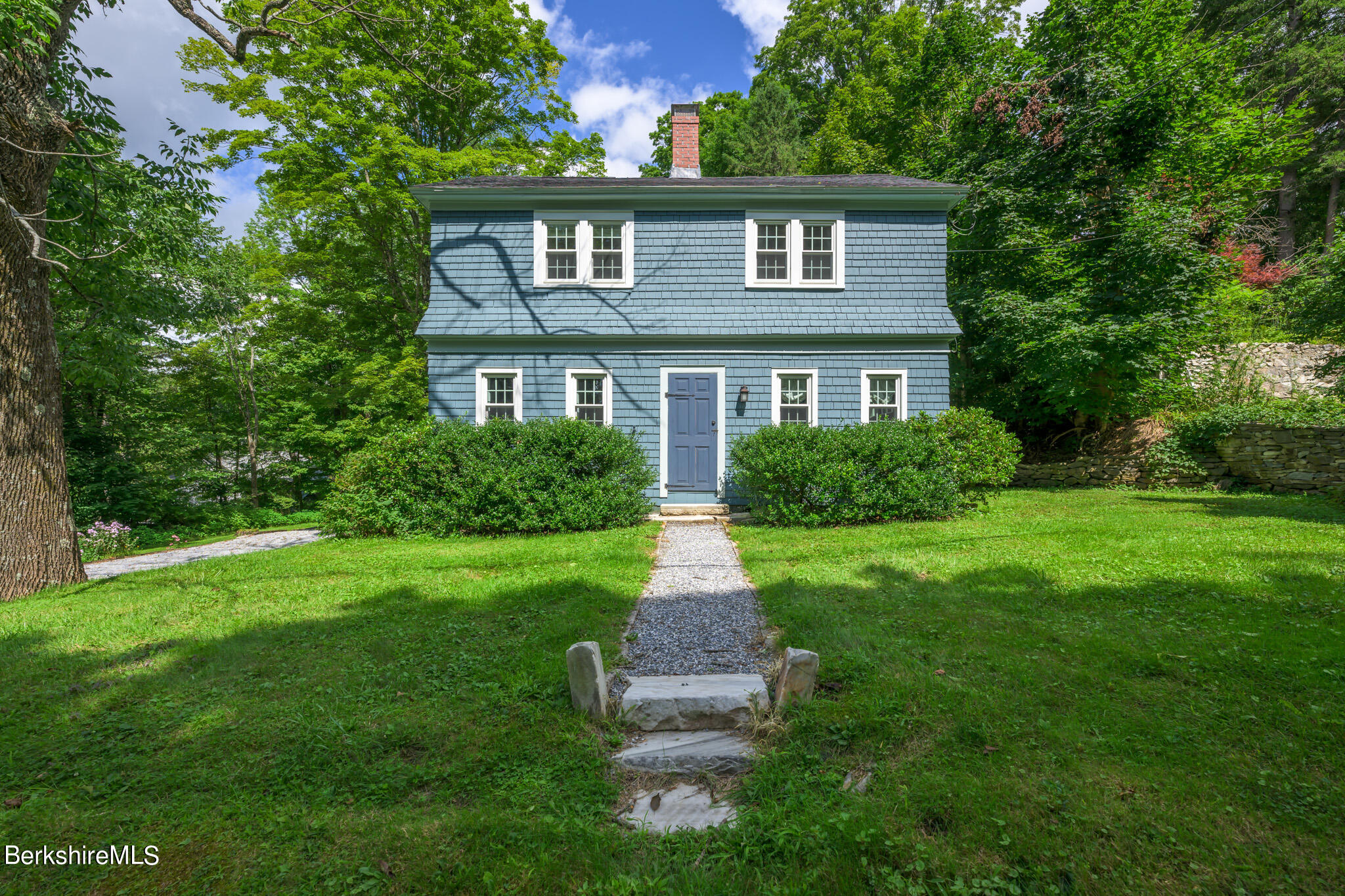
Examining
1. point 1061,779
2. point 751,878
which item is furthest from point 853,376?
point 751,878

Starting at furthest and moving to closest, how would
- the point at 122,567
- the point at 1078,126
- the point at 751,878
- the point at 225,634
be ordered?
the point at 1078,126 < the point at 122,567 < the point at 225,634 < the point at 751,878

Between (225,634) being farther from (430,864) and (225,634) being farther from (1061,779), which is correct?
(1061,779)

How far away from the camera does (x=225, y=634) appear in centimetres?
432

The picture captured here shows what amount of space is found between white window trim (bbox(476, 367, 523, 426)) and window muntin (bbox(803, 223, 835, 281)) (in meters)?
6.02

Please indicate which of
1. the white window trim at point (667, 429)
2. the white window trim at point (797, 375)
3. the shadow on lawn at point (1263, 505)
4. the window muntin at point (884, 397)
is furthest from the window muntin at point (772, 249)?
the shadow on lawn at point (1263, 505)

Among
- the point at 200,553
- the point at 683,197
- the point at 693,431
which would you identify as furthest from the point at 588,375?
the point at 200,553

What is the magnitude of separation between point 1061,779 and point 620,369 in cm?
948

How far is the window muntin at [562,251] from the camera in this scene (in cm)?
1110

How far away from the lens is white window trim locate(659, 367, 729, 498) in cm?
1080

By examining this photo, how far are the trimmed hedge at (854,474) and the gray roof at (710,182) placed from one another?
16.6 feet

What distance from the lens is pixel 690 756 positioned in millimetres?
2707

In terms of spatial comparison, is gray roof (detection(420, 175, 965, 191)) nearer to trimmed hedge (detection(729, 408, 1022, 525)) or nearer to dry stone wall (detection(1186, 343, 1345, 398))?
trimmed hedge (detection(729, 408, 1022, 525))

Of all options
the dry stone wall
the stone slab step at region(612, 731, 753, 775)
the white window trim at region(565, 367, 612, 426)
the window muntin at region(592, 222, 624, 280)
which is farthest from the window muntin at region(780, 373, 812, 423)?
the dry stone wall

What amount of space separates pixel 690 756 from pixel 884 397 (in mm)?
9504
